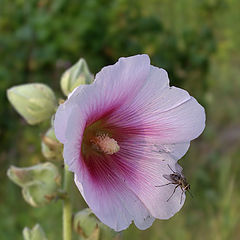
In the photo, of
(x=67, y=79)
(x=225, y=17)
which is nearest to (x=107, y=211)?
(x=67, y=79)

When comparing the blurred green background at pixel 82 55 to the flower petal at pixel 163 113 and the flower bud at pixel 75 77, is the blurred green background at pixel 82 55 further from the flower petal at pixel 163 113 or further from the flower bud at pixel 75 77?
the flower petal at pixel 163 113

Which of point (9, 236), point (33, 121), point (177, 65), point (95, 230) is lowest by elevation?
point (9, 236)

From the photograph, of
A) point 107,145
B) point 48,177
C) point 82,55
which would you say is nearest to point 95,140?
point 107,145

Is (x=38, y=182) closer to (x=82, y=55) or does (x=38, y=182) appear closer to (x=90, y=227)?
(x=90, y=227)

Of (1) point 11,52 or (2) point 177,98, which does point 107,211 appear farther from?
(1) point 11,52

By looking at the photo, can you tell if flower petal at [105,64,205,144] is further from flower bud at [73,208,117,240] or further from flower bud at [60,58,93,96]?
flower bud at [73,208,117,240]

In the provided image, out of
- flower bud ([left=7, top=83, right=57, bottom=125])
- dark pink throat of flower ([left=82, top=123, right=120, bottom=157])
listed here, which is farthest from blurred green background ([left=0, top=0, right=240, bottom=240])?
dark pink throat of flower ([left=82, top=123, right=120, bottom=157])
